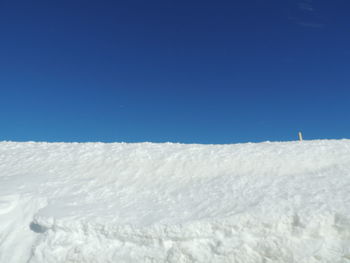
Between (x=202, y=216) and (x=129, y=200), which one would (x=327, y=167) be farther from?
(x=129, y=200)

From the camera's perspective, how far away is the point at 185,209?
486cm

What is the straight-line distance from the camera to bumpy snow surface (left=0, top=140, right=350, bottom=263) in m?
4.09

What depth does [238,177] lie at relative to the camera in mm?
6102

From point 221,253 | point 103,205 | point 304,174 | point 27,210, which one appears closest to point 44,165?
point 27,210

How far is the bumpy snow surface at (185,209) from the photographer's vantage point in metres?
4.09

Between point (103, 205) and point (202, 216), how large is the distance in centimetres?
182

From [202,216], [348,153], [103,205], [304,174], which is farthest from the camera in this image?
[348,153]

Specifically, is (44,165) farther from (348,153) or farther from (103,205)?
(348,153)

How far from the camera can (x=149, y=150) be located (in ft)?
28.2

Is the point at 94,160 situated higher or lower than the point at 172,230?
higher

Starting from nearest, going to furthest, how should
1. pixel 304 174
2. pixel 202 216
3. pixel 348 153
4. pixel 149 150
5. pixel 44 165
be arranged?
pixel 202 216, pixel 304 174, pixel 348 153, pixel 44 165, pixel 149 150

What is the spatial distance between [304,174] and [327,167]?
2.24 feet

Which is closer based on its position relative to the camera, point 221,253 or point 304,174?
point 221,253

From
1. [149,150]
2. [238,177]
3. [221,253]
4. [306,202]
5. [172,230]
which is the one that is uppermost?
[149,150]
